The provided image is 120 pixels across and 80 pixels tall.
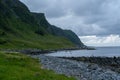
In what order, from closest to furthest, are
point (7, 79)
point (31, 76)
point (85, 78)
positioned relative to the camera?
point (7, 79)
point (31, 76)
point (85, 78)

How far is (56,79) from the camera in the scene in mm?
36000

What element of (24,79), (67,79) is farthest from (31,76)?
(67,79)

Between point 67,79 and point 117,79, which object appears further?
point 117,79

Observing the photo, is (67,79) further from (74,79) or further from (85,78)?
(85,78)

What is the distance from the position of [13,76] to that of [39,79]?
12.3ft

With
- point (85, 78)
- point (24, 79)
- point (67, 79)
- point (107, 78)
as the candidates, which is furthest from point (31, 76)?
point (107, 78)

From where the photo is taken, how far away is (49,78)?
36.3 metres

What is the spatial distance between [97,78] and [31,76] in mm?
9541

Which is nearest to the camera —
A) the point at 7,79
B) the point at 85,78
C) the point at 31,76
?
the point at 7,79

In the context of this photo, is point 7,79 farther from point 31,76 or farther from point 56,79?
point 56,79

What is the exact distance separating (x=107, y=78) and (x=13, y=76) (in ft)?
43.1

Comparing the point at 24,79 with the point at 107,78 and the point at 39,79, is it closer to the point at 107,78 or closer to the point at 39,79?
A: the point at 39,79

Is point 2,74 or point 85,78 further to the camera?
point 85,78

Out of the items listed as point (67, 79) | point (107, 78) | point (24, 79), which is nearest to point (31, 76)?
point (24, 79)
